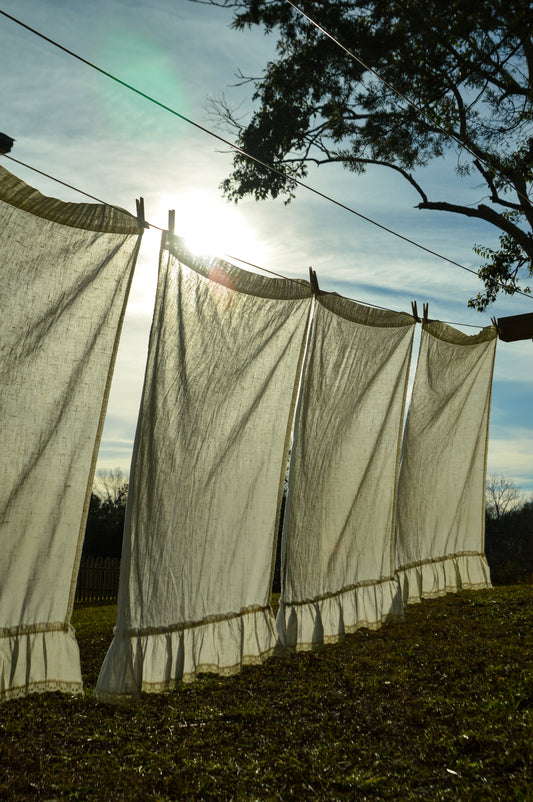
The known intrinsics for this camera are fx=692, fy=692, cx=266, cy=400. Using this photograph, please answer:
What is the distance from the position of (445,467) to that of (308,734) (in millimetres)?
2633

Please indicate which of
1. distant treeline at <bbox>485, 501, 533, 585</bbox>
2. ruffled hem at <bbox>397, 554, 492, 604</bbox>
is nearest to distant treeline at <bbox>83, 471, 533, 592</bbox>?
distant treeline at <bbox>485, 501, 533, 585</bbox>

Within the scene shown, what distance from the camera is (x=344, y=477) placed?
439 centimetres

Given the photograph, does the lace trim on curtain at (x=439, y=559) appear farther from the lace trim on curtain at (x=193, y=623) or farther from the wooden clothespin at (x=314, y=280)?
the wooden clothespin at (x=314, y=280)

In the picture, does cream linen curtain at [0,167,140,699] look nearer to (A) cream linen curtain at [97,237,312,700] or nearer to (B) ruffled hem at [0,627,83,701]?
(B) ruffled hem at [0,627,83,701]

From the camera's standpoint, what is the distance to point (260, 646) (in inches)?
149

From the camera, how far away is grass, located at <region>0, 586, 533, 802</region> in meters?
2.86

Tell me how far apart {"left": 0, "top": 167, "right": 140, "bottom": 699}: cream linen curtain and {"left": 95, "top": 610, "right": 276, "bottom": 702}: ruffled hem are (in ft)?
0.58

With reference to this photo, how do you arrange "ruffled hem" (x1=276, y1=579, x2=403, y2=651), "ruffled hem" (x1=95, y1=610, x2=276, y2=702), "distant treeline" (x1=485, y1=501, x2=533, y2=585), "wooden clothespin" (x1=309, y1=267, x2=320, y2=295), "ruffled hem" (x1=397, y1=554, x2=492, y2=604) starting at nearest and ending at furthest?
"ruffled hem" (x1=95, y1=610, x2=276, y2=702) < "ruffled hem" (x1=276, y1=579, x2=403, y2=651) < "wooden clothespin" (x1=309, y1=267, x2=320, y2=295) < "ruffled hem" (x1=397, y1=554, x2=492, y2=604) < "distant treeline" (x1=485, y1=501, x2=533, y2=585)

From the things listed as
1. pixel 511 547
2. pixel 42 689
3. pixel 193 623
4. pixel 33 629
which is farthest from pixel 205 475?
pixel 511 547

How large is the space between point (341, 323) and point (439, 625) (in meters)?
2.89

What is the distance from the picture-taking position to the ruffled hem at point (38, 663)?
285 centimetres

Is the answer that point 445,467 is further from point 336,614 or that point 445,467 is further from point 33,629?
point 33,629

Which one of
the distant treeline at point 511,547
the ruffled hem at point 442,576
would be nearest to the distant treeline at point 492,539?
the distant treeline at point 511,547

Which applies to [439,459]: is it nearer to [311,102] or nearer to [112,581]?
[311,102]
